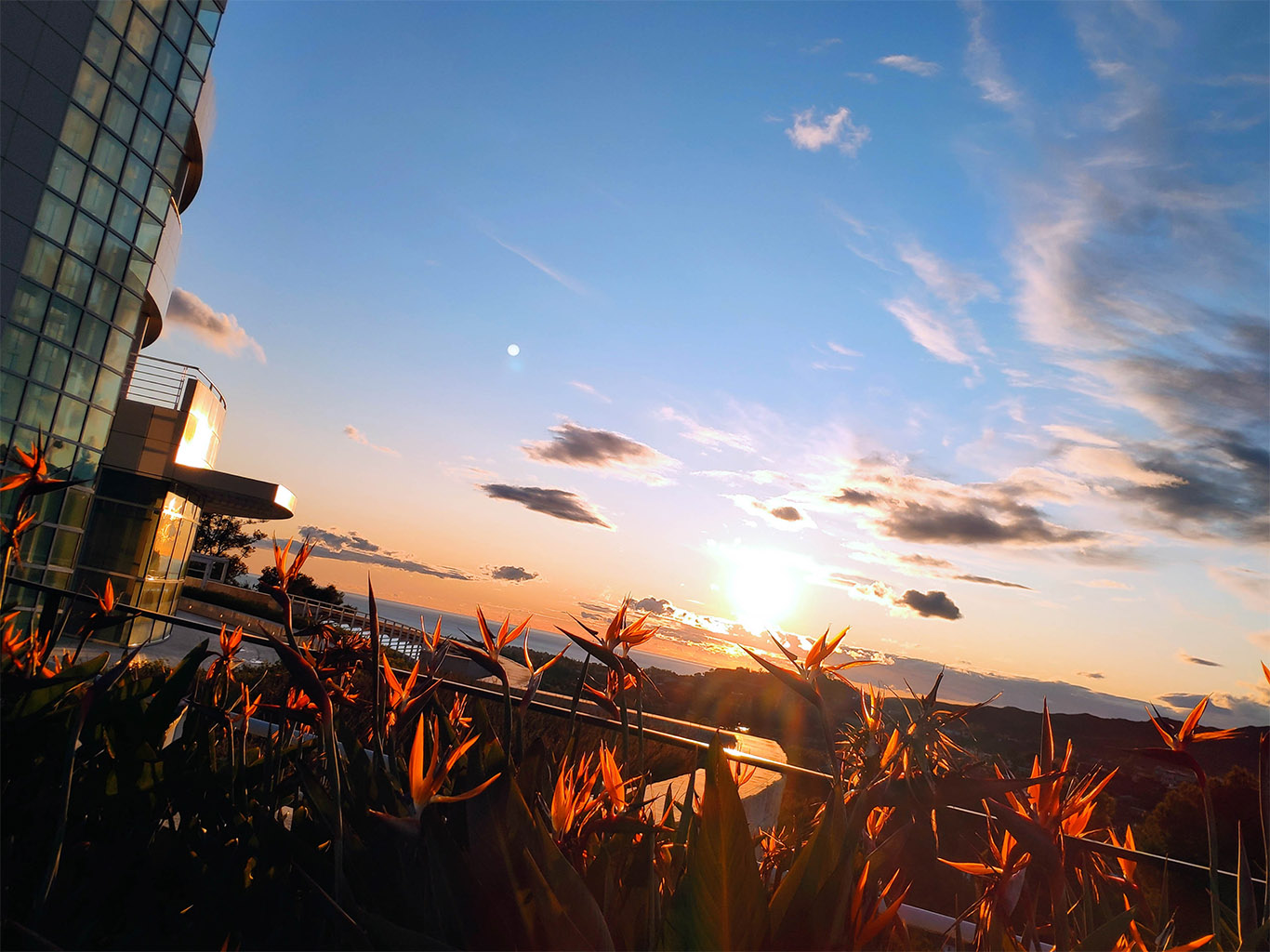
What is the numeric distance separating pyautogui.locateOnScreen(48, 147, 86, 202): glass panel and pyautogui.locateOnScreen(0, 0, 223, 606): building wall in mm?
24

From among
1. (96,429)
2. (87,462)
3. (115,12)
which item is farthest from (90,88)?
(87,462)

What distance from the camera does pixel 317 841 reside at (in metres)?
0.92

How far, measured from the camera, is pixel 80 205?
12250 millimetres

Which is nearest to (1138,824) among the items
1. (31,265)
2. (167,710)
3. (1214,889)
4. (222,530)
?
(1214,889)

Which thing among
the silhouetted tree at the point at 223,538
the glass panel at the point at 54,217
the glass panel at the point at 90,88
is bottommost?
the silhouetted tree at the point at 223,538

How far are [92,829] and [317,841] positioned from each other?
0.38m

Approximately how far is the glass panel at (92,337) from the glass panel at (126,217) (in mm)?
1694

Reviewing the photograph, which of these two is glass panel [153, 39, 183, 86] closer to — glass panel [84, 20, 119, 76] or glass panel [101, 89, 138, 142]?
glass panel [101, 89, 138, 142]

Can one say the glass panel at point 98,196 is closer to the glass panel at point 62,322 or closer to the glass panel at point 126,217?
the glass panel at point 126,217

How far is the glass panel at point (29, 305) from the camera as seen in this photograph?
1119 centimetres

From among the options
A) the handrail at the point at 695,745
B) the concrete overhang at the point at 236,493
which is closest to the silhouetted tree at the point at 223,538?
the concrete overhang at the point at 236,493

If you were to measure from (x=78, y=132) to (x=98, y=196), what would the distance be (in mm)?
1049

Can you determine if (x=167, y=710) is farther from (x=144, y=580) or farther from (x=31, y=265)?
(x=144, y=580)

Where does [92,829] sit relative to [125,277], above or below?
below
